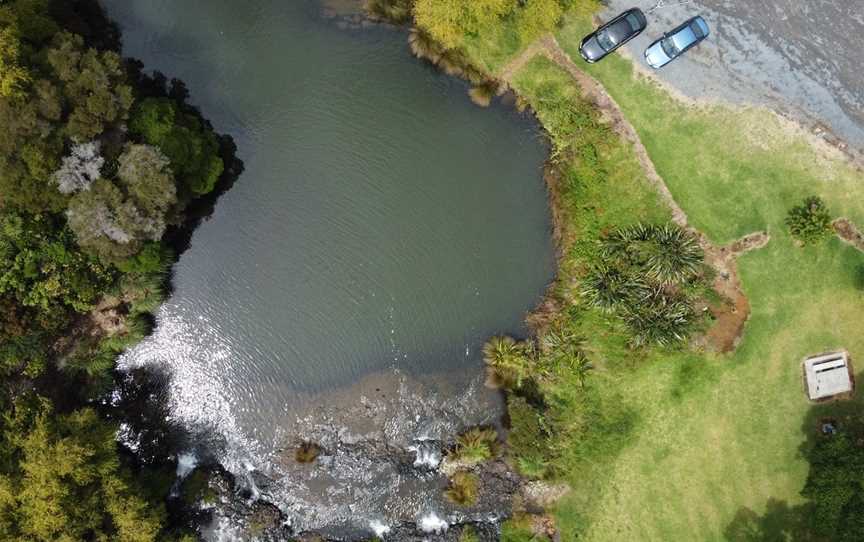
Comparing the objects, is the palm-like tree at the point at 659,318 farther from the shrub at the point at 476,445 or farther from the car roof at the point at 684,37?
the car roof at the point at 684,37

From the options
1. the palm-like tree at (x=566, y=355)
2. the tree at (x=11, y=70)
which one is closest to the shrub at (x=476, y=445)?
the palm-like tree at (x=566, y=355)

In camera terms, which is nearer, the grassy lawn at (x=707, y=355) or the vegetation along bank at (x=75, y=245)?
the vegetation along bank at (x=75, y=245)

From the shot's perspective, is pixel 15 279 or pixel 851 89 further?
pixel 851 89

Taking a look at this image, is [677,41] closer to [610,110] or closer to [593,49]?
[593,49]

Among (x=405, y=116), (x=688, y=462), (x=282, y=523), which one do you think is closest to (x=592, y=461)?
Answer: (x=688, y=462)

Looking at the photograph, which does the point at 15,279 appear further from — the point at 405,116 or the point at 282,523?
the point at 405,116

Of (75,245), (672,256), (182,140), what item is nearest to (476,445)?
(672,256)
